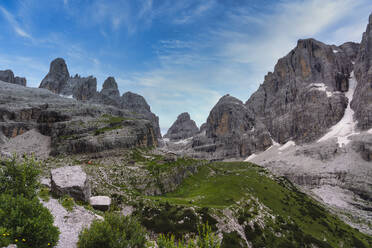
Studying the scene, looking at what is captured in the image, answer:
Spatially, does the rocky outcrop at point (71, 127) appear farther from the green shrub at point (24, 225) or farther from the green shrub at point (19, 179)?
the green shrub at point (24, 225)

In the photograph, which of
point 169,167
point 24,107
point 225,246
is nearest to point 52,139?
point 24,107

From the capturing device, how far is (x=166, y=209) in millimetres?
45531

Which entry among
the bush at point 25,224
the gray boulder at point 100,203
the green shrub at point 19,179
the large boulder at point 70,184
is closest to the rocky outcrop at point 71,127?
the large boulder at point 70,184

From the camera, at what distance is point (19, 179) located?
2245 centimetres

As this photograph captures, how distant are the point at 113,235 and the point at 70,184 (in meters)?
18.6

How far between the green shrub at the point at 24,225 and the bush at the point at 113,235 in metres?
2.76

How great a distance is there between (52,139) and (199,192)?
251 feet

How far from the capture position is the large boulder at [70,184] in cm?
3145

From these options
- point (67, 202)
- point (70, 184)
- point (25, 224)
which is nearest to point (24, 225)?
point (25, 224)

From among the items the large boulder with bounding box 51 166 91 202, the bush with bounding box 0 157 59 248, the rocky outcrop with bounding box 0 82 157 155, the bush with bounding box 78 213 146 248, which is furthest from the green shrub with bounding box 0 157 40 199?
the rocky outcrop with bounding box 0 82 157 155

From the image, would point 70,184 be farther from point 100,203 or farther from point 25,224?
point 25,224

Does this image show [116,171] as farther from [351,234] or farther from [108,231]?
[351,234]

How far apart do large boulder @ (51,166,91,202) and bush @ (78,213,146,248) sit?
1490 centimetres

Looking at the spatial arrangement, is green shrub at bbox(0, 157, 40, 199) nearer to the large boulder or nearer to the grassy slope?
the large boulder
